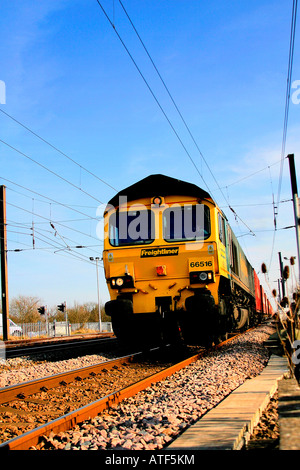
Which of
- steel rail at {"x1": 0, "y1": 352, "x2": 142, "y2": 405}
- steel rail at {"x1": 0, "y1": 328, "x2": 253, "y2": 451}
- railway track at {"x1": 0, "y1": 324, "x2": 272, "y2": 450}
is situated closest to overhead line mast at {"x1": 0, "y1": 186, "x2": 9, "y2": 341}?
railway track at {"x1": 0, "y1": 324, "x2": 272, "y2": 450}

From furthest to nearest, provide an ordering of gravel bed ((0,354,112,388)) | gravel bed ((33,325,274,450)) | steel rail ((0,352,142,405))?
gravel bed ((0,354,112,388)) < steel rail ((0,352,142,405)) < gravel bed ((33,325,274,450))

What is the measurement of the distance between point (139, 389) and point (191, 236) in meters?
4.39

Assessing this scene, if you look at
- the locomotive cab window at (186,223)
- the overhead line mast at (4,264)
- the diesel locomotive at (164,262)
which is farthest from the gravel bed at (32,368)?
→ the overhead line mast at (4,264)

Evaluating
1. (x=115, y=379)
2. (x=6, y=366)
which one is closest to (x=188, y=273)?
(x=115, y=379)

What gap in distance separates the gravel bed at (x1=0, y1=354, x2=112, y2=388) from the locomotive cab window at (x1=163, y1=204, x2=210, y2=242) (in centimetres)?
321

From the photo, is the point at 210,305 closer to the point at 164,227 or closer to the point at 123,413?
the point at 164,227

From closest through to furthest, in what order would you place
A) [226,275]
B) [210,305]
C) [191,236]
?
[210,305] < [191,236] < [226,275]

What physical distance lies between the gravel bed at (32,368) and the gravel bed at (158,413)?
245 cm

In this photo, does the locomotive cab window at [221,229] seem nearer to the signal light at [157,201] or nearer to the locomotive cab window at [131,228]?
the signal light at [157,201]

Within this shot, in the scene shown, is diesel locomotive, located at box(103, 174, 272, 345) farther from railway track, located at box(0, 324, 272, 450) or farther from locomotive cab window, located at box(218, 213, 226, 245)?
railway track, located at box(0, 324, 272, 450)

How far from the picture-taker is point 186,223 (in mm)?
10469

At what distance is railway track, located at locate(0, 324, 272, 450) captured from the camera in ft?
14.8

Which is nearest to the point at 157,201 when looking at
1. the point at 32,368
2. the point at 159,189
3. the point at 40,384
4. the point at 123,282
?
the point at 159,189

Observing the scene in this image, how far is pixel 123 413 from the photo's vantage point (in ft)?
17.3
